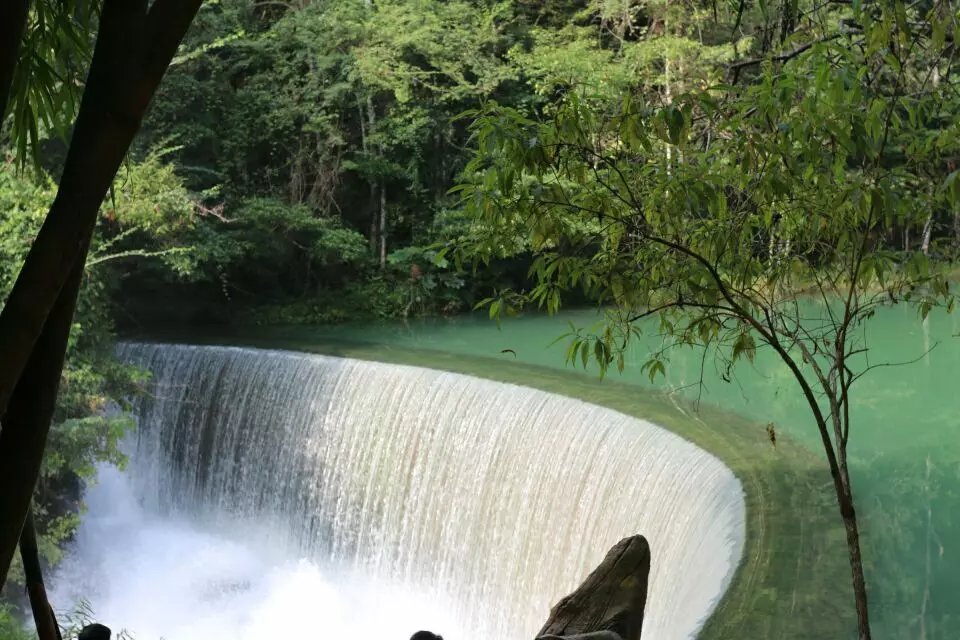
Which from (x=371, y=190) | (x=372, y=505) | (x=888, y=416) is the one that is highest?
(x=371, y=190)

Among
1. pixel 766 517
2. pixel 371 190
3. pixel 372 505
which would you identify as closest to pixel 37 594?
pixel 766 517

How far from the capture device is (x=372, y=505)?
8.57 meters

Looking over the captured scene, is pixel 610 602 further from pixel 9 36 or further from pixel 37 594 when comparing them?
pixel 9 36

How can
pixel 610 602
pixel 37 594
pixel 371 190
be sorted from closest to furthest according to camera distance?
pixel 37 594 → pixel 610 602 → pixel 371 190

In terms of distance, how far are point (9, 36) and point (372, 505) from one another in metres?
7.62

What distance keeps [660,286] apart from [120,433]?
6182mm

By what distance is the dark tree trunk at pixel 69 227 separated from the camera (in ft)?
4.02

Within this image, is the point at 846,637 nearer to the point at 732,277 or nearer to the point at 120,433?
the point at 732,277

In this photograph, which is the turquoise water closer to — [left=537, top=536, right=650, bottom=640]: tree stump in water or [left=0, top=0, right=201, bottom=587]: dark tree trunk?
[left=537, top=536, right=650, bottom=640]: tree stump in water

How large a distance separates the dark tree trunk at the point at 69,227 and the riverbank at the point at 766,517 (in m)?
3.06

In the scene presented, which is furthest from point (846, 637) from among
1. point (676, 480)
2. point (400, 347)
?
point (400, 347)

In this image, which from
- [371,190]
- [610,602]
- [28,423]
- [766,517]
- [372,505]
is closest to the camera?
[28,423]

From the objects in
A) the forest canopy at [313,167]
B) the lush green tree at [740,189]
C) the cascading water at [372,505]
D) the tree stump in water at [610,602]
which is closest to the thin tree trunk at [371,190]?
the forest canopy at [313,167]

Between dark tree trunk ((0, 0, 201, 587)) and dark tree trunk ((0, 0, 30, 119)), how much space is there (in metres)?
0.10
